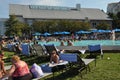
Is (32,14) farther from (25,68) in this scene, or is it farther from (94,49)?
(25,68)

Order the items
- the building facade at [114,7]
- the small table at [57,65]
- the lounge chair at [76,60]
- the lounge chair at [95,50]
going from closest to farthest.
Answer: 1. the small table at [57,65]
2. the lounge chair at [76,60]
3. the lounge chair at [95,50]
4. the building facade at [114,7]

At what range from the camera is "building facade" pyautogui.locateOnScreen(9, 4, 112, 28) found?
101688 millimetres

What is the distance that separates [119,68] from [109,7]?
13831cm

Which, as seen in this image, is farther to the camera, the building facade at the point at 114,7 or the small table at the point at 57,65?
the building facade at the point at 114,7

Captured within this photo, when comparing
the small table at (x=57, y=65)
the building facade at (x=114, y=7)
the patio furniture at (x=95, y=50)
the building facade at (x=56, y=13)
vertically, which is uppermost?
the building facade at (x=114, y=7)

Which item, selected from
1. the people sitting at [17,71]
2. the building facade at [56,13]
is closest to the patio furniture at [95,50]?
the people sitting at [17,71]

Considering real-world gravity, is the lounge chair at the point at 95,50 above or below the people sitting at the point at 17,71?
above

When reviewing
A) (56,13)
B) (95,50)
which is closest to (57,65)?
(95,50)

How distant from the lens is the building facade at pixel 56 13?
101688 mm

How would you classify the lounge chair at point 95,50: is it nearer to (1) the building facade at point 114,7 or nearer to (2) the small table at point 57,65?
(2) the small table at point 57,65

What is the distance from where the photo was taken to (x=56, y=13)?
107500mm

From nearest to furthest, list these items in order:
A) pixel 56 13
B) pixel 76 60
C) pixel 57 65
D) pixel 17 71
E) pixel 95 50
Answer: pixel 17 71, pixel 57 65, pixel 76 60, pixel 95 50, pixel 56 13

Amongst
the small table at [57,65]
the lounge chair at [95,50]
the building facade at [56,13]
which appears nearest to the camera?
the small table at [57,65]

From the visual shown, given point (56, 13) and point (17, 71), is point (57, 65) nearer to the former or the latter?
point (17, 71)
